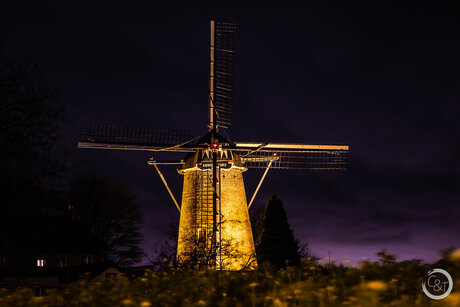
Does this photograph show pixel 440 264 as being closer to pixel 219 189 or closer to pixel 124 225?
pixel 219 189

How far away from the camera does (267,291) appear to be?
27.1ft

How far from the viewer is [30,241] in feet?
54.2

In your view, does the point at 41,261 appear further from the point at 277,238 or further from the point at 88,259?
the point at 277,238

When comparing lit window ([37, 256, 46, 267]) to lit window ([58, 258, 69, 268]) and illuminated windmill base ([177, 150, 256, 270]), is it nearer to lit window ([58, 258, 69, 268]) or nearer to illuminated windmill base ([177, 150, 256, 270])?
lit window ([58, 258, 69, 268])

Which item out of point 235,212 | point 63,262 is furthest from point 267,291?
point 63,262

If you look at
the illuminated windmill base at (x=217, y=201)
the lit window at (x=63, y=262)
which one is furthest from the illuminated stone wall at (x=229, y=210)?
the lit window at (x=63, y=262)

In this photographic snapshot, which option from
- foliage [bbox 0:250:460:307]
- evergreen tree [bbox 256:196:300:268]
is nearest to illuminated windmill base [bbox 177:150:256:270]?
evergreen tree [bbox 256:196:300:268]

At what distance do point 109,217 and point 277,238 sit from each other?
74.9ft

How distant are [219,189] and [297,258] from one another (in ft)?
39.1

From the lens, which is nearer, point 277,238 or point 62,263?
point 277,238

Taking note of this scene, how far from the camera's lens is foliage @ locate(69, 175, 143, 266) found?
2169 inches

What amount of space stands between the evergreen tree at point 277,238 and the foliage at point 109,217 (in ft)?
66.9

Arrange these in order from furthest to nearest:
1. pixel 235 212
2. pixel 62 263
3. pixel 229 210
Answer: pixel 62 263, pixel 235 212, pixel 229 210

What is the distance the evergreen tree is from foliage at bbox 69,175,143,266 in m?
20.4
